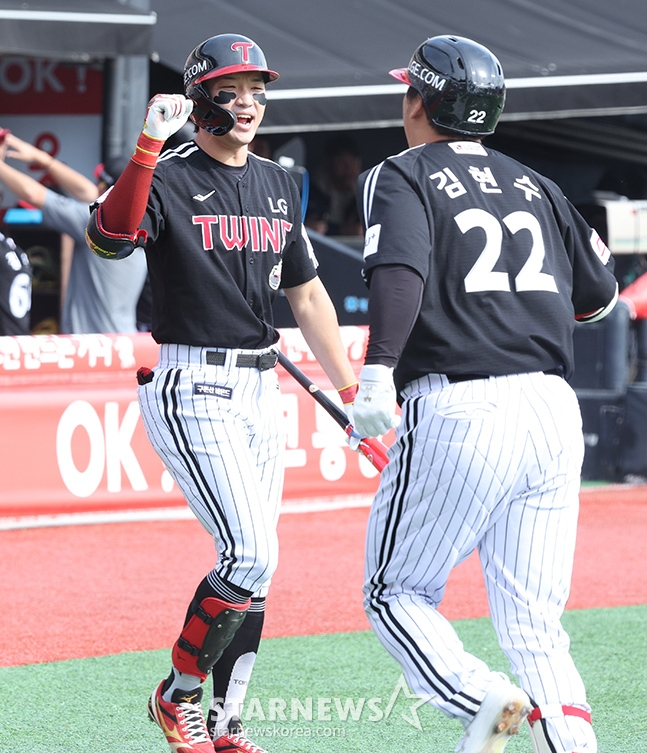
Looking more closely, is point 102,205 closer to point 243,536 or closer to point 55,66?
point 243,536

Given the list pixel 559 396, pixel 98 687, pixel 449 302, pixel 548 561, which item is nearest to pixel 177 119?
pixel 449 302

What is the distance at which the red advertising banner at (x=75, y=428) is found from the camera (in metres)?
7.72

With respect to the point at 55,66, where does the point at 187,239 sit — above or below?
below

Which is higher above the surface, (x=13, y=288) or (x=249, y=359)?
(x=249, y=359)

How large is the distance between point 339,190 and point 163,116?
8.91 meters

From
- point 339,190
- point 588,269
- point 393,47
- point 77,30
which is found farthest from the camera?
point 339,190

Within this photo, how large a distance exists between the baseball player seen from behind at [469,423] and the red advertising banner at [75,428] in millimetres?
4813

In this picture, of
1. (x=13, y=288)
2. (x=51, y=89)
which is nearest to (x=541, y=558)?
(x=13, y=288)

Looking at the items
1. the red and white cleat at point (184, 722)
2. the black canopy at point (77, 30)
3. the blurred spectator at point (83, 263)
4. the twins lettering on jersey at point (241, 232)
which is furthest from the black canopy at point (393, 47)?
the red and white cleat at point (184, 722)

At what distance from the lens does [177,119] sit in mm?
3641

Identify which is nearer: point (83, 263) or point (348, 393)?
point (348, 393)

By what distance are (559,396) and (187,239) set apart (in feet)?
4.07

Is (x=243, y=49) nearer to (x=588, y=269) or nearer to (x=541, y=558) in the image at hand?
→ (x=588, y=269)

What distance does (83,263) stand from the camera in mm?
8633
